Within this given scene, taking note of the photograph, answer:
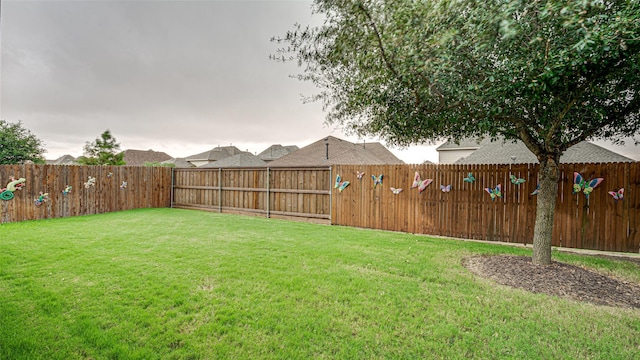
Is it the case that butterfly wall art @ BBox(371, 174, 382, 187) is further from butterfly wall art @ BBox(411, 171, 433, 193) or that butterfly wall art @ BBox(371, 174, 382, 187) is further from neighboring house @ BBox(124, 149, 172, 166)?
neighboring house @ BBox(124, 149, 172, 166)

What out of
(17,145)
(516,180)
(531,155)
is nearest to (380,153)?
(531,155)

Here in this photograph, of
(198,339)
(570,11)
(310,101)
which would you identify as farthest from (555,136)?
(198,339)

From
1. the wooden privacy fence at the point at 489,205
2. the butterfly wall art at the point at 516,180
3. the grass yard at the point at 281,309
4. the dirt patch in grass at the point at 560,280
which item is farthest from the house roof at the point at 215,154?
the dirt patch in grass at the point at 560,280

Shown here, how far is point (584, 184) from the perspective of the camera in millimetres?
5562

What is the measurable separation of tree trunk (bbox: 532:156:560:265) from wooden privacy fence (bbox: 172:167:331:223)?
5.25 metres

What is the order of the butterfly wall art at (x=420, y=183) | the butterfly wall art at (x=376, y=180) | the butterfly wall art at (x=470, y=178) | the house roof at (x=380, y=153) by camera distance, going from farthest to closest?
1. the house roof at (x=380, y=153)
2. the butterfly wall art at (x=376, y=180)
3. the butterfly wall art at (x=420, y=183)
4. the butterfly wall art at (x=470, y=178)

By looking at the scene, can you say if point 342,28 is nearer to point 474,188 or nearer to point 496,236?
point 474,188

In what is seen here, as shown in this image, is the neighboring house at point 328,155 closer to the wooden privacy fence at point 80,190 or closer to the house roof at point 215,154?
the wooden privacy fence at point 80,190

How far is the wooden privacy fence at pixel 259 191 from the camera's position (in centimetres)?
884

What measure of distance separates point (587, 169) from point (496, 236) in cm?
213

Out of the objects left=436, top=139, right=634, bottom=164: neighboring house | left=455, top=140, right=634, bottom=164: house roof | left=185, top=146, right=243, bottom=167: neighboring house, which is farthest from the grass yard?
left=185, top=146, right=243, bottom=167: neighboring house

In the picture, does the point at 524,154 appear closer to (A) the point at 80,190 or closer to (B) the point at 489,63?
(B) the point at 489,63

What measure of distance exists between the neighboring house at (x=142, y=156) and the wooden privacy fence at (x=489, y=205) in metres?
35.3

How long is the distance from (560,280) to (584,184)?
2.99 metres
